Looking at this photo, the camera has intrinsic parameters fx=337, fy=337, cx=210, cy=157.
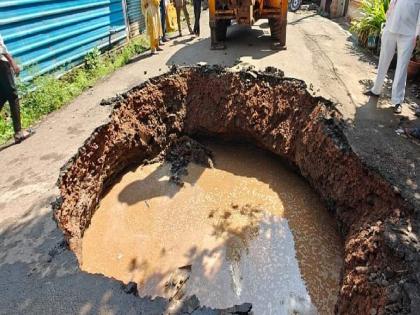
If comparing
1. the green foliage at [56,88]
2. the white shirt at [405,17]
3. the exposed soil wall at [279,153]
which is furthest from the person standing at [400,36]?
the green foliage at [56,88]

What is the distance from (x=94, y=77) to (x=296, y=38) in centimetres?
561

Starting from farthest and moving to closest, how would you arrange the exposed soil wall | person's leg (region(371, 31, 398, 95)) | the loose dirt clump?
the loose dirt clump → person's leg (region(371, 31, 398, 95)) → the exposed soil wall

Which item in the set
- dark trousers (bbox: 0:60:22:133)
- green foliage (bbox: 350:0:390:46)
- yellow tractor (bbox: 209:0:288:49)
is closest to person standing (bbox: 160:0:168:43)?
yellow tractor (bbox: 209:0:288:49)

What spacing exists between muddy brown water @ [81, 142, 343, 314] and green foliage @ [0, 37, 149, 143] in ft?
6.41

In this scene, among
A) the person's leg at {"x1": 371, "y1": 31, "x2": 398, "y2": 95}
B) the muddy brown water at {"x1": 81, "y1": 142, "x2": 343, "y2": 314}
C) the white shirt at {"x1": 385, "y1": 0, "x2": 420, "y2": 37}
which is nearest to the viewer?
the muddy brown water at {"x1": 81, "y1": 142, "x2": 343, "y2": 314}

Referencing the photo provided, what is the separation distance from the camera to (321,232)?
5.06 metres

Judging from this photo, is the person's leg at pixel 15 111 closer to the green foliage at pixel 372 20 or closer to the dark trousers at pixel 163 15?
the dark trousers at pixel 163 15

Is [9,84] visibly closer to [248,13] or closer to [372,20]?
[248,13]

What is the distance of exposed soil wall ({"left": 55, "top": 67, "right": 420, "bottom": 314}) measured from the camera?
3.38 metres

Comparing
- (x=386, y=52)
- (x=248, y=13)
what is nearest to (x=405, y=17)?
(x=386, y=52)

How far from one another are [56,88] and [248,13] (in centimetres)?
442

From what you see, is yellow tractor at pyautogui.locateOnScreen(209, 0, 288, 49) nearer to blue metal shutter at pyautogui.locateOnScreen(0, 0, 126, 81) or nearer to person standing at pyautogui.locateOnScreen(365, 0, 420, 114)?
blue metal shutter at pyautogui.locateOnScreen(0, 0, 126, 81)

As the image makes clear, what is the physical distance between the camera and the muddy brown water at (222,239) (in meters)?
4.33

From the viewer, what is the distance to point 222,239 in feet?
16.6
